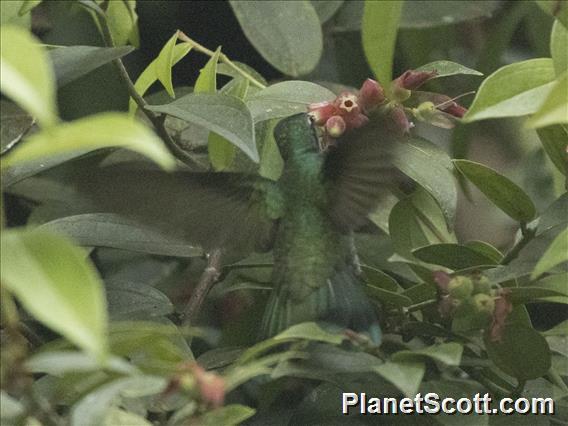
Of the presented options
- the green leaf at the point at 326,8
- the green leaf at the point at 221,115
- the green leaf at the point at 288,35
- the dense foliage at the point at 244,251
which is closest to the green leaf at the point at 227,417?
the dense foliage at the point at 244,251

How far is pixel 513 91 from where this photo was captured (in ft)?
3.02

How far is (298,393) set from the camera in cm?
142

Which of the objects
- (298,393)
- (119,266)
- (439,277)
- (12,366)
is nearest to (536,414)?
(439,277)

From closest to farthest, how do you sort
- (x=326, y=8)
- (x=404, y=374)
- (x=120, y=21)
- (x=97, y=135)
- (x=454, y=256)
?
1. (x=97, y=135)
2. (x=404, y=374)
3. (x=454, y=256)
4. (x=120, y=21)
5. (x=326, y=8)

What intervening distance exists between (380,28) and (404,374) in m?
0.30

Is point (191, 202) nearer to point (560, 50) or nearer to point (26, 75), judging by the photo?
point (560, 50)

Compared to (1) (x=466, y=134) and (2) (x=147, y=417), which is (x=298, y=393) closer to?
(2) (x=147, y=417)

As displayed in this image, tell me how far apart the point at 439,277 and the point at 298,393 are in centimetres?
42

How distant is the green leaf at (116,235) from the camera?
1.19m

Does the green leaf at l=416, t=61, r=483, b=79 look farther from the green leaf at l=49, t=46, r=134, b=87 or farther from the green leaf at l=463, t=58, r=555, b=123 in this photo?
the green leaf at l=49, t=46, r=134, b=87

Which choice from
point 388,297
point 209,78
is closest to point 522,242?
point 388,297

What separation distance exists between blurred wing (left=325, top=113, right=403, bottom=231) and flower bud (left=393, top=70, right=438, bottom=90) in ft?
0.14

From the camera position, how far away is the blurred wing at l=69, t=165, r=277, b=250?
42.5 inches

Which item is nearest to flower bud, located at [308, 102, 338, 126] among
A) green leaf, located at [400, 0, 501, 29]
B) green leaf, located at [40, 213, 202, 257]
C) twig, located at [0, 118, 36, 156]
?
green leaf, located at [40, 213, 202, 257]
